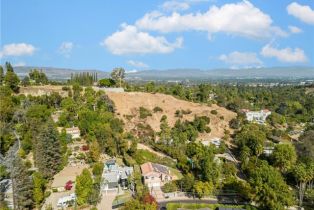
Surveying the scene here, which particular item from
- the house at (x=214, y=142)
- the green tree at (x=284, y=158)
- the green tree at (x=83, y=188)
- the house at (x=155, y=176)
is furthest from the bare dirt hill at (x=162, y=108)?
the green tree at (x=83, y=188)

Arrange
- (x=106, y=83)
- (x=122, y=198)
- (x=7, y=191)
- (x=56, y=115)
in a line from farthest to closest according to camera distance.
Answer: (x=106, y=83) < (x=56, y=115) < (x=122, y=198) < (x=7, y=191)

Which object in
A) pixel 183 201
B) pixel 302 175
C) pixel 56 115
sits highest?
pixel 56 115

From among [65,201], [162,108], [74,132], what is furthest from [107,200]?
[162,108]

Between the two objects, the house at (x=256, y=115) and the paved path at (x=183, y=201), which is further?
the house at (x=256, y=115)

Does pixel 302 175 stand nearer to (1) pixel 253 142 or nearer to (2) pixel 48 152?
(1) pixel 253 142

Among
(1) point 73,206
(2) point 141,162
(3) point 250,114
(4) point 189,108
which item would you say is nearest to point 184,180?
(2) point 141,162

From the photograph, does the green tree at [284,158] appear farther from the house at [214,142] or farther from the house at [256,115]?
the house at [256,115]

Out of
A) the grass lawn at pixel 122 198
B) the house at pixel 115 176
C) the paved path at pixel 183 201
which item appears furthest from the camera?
the house at pixel 115 176
